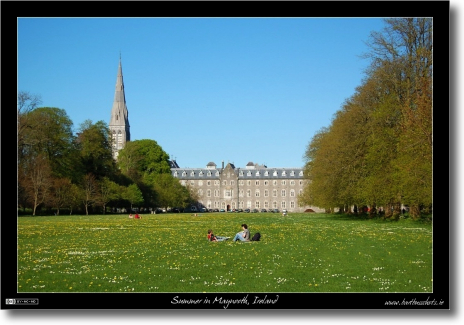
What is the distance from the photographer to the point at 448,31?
11.2m

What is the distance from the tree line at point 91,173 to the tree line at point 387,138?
52.0 ft

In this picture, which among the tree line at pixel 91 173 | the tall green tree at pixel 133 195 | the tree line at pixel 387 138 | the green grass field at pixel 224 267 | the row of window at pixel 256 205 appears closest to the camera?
the green grass field at pixel 224 267

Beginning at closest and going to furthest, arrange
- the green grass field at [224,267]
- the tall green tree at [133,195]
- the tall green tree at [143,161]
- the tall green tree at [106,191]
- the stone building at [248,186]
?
1. the green grass field at [224,267]
2. the tall green tree at [106,191]
3. the tall green tree at [133,195]
4. the tall green tree at [143,161]
5. the stone building at [248,186]

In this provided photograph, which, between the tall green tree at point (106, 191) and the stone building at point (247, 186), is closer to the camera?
the tall green tree at point (106, 191)

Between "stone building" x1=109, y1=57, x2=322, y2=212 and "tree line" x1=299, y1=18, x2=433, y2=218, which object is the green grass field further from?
"stone building" x1=109, y1=57, x2=322, y2=212

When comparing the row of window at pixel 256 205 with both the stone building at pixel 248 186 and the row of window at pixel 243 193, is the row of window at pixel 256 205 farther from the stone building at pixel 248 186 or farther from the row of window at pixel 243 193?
the row of window at pixel 243 193

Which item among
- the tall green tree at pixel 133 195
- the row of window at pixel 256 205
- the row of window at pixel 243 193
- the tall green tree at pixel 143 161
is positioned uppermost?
the tall green tree at pixel 143 161

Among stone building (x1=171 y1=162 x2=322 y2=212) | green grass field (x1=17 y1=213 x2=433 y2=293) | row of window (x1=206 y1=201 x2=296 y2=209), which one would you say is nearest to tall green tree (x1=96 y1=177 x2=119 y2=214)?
green grass field (x1=17 y1=213 x2=433 y2=293)

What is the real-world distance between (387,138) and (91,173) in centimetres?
3673

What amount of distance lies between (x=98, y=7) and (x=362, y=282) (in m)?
7.38

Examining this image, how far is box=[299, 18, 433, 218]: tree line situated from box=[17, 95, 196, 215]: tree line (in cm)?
1584

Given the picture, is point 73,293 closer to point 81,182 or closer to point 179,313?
point 179,313

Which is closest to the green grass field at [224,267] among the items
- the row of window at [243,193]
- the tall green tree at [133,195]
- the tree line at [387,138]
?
the tree line at [387,138]

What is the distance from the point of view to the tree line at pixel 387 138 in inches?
879
